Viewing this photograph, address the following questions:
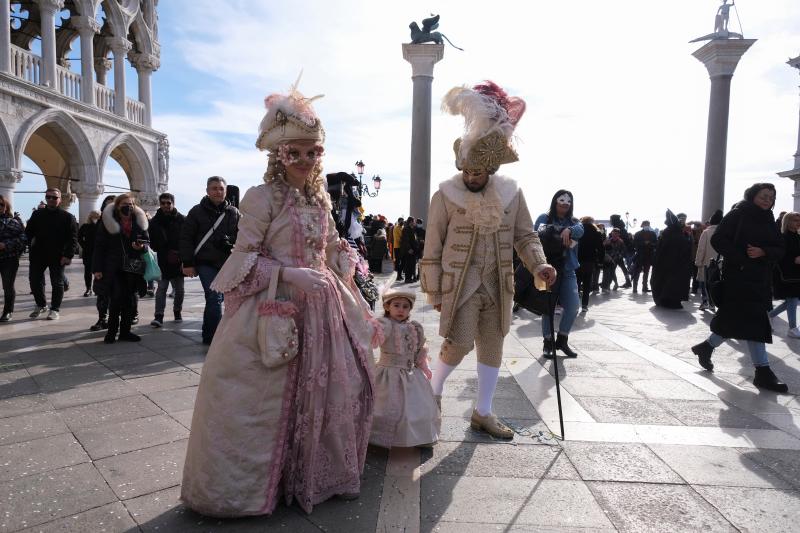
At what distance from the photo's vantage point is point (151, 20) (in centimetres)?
2059

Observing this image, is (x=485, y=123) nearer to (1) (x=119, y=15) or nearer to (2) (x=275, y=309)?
(2) (x=275, y=309)

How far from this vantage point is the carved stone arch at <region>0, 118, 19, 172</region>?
13.5 metres

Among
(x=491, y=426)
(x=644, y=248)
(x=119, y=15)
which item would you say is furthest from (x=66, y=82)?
(x=491, y=426)

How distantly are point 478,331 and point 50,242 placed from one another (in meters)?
6.61

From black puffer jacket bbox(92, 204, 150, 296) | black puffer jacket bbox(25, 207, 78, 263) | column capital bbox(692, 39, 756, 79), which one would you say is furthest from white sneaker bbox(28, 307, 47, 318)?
column capital bbox(692, 39, 756, 79)

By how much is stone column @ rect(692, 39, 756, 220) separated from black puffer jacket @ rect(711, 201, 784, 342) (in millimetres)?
14400

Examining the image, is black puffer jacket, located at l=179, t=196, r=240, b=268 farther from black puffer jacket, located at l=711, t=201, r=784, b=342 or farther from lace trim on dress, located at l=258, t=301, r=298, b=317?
black puffer jacket, located at l=711, t=201, r=784, b=342

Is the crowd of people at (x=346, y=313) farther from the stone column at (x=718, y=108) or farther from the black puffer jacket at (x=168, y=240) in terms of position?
the stone column at (x=718, y=108)

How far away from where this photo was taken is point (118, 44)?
18484mm

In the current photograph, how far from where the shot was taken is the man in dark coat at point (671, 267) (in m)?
9.36

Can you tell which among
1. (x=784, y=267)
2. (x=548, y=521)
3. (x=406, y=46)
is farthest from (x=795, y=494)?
(x=406, y=46)

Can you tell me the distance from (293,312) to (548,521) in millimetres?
1493

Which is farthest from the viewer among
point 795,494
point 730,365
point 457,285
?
point 730,365

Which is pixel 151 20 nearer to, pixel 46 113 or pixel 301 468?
pixel 46 113
